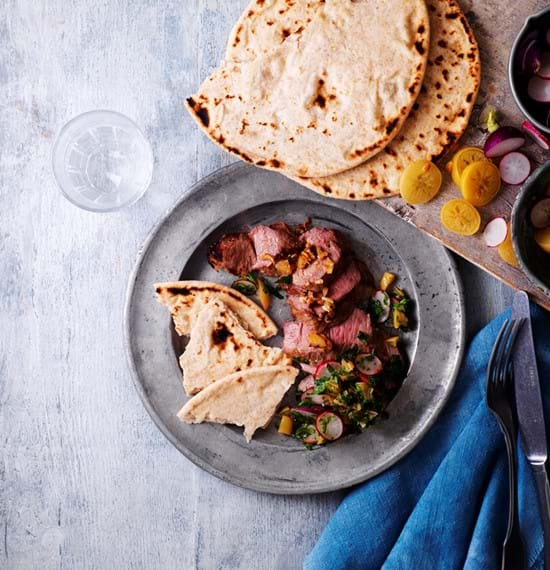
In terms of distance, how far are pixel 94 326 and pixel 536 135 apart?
2.05 meters

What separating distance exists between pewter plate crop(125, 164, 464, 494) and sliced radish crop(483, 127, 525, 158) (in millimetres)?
448

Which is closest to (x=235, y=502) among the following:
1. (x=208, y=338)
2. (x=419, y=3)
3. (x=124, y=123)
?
(x=208, y=338)

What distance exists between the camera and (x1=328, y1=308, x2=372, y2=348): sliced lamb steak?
3.06 meters

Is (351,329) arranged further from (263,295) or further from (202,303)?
(202,303)

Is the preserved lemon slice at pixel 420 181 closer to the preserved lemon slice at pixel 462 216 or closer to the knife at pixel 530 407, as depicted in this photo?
the preserved lemon slice at pixel 462 216

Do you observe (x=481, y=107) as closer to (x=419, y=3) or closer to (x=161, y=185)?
(x=419, y=3)

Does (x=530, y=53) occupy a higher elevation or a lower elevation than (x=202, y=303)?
higher

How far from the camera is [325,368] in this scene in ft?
9.98

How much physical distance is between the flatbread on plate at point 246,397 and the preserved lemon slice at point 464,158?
1.04 m

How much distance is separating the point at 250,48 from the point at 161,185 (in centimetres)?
73

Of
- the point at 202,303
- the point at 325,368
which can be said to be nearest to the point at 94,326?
the point at 202,303

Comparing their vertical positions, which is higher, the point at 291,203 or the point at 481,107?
the point at 481,107

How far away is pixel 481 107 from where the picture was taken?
280 cm

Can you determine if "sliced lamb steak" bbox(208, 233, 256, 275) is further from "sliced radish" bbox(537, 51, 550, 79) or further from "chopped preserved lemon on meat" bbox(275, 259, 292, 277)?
"sliced radish" bbox(537, 51, 550, 79)
